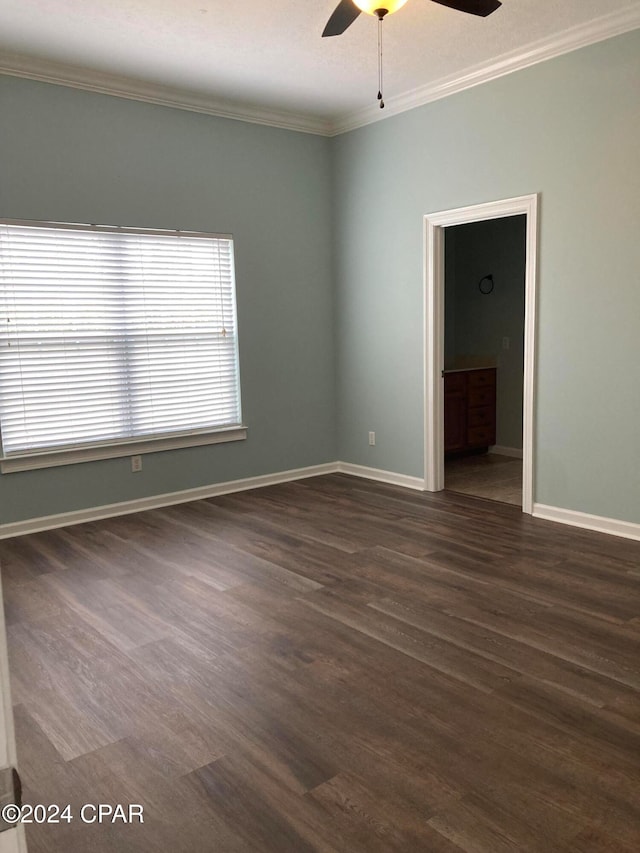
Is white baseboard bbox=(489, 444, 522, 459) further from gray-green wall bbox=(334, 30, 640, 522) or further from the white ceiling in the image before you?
the white ceiling

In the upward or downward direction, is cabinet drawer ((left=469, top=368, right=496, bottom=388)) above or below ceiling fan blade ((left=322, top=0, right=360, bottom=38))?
below

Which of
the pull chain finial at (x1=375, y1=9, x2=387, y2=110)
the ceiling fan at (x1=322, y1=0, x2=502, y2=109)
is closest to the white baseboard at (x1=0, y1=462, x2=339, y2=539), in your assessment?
the pull chain finial at (x1=375, y1=9, x2=387, y2=110)

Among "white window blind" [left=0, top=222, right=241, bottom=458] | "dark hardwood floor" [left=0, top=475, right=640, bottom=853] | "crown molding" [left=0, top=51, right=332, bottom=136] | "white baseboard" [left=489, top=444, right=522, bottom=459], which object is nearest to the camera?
"dark hardwood floor" [left=0, top=475, right=640, bottom=853]

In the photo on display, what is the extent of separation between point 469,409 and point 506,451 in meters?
0.62

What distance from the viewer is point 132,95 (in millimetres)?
4645

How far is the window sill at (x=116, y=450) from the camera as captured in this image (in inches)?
173

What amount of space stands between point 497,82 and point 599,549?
120 inches

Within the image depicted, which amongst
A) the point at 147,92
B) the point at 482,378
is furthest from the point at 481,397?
the point at 147,92

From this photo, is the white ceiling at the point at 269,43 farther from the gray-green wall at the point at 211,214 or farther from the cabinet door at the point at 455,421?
the cabinet door at the point at 455,421

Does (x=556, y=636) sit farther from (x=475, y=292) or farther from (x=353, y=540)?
(x=475, y=292)

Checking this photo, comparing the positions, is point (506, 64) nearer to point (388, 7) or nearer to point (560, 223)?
point (560, 223)

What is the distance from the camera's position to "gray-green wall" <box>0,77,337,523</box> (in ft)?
14.3

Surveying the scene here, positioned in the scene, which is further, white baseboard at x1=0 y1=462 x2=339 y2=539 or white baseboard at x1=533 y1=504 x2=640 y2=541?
white baseboard at x1=0 y1=462 x2=339 y2=539

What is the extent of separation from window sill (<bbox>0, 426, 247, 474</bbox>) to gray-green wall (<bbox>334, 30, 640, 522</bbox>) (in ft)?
4.86
